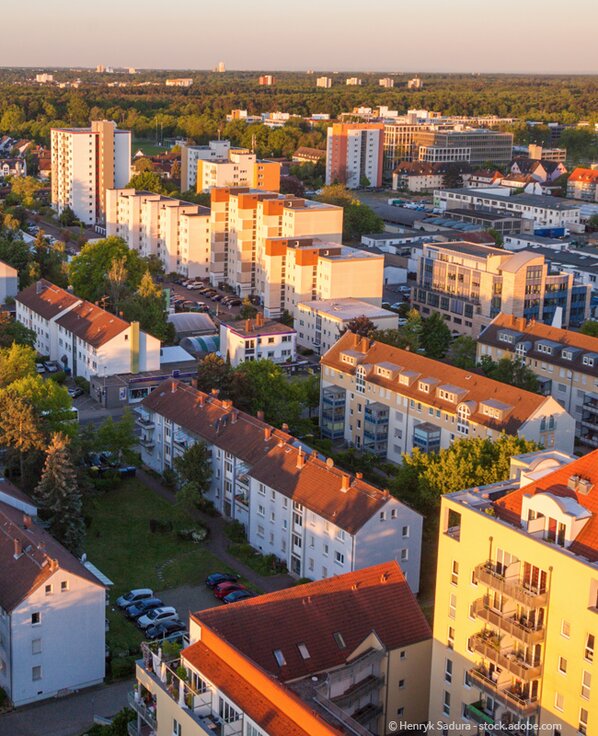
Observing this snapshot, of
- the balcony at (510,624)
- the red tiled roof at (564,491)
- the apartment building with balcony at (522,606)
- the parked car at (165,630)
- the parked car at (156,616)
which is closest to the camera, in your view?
A: the apartment building with balcony at (522,606)

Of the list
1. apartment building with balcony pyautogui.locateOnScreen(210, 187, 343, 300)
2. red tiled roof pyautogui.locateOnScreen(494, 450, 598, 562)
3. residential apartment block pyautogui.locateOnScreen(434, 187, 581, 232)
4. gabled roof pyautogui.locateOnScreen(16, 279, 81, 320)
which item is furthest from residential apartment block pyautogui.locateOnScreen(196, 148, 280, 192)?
red tiled roof pyautogui.locateOnScreen(494, 450, 598, 562)

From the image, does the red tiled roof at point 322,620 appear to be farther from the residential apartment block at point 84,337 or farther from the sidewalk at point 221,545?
the residential apartment block at point 84,337

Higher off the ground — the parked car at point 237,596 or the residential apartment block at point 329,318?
the residential apartment block at point 329,318

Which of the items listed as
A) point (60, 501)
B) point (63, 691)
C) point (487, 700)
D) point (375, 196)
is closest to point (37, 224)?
point (375, 196)

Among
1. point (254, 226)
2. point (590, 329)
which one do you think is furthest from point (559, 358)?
point (254, 226)

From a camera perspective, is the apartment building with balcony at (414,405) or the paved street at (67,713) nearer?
the paved street at (67,713)

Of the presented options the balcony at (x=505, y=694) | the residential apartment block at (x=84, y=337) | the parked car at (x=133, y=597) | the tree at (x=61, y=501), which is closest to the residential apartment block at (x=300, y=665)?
the balcony at (x=505, y=694)

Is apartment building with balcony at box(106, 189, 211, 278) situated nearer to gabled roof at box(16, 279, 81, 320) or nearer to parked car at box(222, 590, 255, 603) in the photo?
gabled roof at box(16, 279, 81, 320)

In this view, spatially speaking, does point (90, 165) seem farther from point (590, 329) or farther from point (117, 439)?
point (117, 439)
